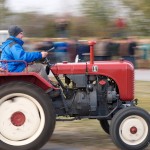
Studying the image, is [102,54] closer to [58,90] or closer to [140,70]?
[140,70]

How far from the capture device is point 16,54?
6.89 m

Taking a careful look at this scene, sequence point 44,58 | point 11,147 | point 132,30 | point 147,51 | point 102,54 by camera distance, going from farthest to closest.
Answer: point 132,30, point 147,51, point 102,54, point 44,58, point 11,147

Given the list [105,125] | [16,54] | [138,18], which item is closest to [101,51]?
[138,18]

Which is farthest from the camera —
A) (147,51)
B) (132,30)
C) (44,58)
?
(132,30)

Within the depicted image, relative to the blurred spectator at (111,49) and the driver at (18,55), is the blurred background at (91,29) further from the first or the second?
the driver at (18,55)

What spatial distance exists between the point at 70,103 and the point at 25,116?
2.36 ft

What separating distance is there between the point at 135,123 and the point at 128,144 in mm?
295

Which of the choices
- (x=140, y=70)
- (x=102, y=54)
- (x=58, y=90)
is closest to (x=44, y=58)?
(x=58, y=90)

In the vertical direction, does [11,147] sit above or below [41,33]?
above

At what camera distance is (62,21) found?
21.8 meters

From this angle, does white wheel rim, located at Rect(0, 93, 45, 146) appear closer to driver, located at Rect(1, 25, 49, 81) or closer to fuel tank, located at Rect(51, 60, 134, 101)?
driver, located at Rect(1, 25, 49, 81)

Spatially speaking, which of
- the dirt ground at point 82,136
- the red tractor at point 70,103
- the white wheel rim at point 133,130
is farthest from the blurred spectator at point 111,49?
the white wheel rim at point 133,130

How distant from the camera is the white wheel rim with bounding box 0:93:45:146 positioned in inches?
266

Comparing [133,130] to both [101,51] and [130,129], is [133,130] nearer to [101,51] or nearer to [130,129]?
[130,129]
